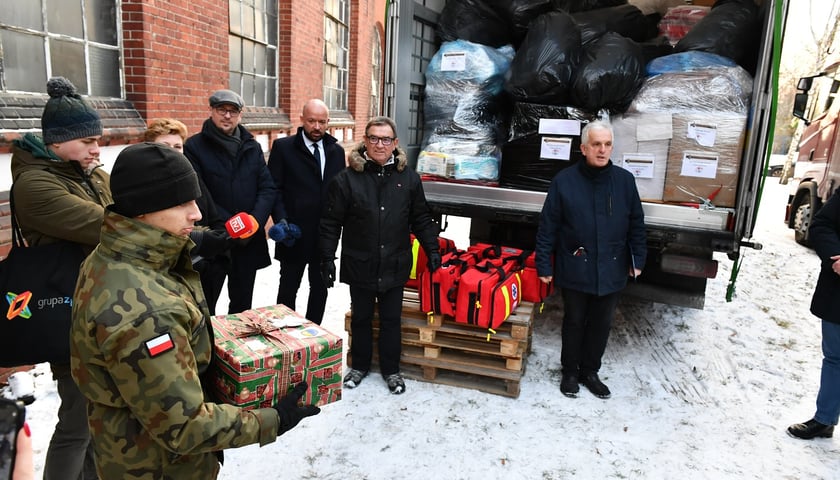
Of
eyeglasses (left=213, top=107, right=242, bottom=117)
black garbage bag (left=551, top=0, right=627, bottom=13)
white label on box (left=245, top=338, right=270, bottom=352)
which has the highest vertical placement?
black garbage bag (left=551, top=0, right=627, bottom=13)

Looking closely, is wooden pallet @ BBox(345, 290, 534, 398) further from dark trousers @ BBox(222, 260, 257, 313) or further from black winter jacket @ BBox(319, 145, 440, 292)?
dark trousers @ BBox(222, 260, 257, 313)

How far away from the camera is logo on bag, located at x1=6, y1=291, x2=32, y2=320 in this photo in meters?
2.06

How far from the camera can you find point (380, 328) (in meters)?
3.86

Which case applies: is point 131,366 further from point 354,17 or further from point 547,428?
point 354,17

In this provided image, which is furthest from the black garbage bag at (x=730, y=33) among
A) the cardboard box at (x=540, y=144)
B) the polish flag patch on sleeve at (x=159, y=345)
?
the polish flag patch on sleeve at (x=159, y=345)

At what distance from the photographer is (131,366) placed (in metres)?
1.31

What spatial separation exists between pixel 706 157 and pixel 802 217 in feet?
22.2

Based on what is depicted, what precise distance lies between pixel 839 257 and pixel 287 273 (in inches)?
132

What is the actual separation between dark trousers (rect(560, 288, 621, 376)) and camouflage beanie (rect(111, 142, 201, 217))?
286cm

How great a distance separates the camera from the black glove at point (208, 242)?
2.88 metres

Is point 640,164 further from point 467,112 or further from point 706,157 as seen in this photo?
point 467,112

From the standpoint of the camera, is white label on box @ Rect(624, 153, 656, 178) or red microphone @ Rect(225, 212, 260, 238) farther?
white label on box @ Rect(624, 153, 656, 178)

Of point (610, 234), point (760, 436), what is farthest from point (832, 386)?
point (610, 234)

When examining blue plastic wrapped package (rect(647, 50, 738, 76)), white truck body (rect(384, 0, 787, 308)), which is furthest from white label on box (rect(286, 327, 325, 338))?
blue plastic wrapped package (rect(647, 50, 738, 76))
